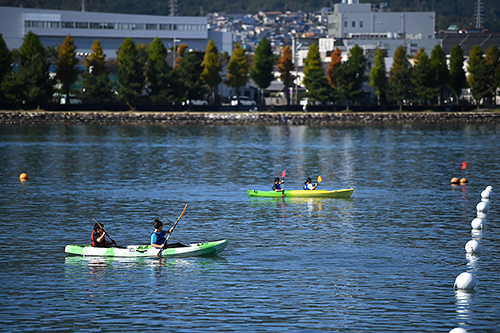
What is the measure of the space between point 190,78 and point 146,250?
4002 inches

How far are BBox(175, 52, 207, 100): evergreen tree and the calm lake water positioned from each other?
175 feet

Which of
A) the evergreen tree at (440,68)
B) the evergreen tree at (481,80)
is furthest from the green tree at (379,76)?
the evergreen tree at (481,80)

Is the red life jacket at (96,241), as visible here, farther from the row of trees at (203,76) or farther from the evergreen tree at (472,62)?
the evergreen tree at (472,62)

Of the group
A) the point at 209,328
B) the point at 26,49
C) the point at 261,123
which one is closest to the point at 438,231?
the point at 209,328

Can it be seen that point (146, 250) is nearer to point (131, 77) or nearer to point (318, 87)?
point (131, 77)

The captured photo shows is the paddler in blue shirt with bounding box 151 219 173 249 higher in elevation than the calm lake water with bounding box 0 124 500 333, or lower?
higher

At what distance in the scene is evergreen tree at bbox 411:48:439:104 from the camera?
13325 centimetres

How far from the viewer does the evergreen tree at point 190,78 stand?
426 feet

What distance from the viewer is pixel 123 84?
128m

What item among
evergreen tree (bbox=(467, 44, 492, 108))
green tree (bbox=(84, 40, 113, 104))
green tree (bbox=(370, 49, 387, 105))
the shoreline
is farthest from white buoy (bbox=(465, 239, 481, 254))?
evergreen tree (bbox=(467, 44, 492, 108))

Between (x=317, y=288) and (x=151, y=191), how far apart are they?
28.2 m

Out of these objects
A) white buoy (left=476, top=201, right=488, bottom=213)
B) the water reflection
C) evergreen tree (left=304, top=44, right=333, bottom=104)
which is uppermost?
evergreen tree (left=304, top=44, right=333, bottom=104)

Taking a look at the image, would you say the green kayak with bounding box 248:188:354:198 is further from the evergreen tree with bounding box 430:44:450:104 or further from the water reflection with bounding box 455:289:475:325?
the evergreen tree with bounding box 430:44:450:104

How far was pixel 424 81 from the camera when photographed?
439ft
